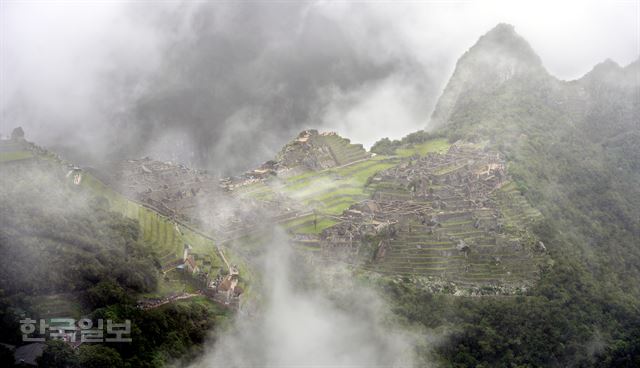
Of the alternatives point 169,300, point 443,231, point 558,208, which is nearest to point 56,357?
point 169,300

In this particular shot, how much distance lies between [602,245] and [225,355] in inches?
1039

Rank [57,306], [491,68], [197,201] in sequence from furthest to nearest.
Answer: [491,68], [197,201], [57,306]

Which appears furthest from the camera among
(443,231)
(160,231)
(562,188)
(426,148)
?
(426,148)

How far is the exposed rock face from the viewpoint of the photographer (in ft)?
115

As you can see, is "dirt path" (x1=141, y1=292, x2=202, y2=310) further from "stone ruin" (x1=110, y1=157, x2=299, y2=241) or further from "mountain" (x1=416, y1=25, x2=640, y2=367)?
"mountain" (x1=416, y1=25, x2=640, y2=367)

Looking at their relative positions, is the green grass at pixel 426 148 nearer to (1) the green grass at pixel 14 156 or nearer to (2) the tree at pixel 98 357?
(1) the green grass at pixel 14 156

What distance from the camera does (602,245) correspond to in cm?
4309

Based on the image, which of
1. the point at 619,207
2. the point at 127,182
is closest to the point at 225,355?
the point at 127,182

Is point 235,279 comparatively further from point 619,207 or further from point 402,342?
point 619,207

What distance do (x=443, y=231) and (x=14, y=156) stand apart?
24.7 m

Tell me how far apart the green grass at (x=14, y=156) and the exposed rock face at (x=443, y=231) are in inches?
705

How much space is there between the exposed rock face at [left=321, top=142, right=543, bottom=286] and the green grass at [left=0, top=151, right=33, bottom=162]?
1790 centimetres

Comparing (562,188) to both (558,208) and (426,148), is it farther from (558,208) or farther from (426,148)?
(426,148)

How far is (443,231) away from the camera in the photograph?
3697 centimetres
